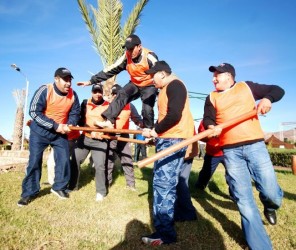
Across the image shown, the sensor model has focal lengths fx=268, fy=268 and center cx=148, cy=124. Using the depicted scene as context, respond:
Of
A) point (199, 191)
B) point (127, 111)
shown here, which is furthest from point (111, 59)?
point (199, 191)

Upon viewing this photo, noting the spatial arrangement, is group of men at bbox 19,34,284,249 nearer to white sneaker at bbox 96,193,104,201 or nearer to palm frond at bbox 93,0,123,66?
white sneaker at bbox 96,193,104,201

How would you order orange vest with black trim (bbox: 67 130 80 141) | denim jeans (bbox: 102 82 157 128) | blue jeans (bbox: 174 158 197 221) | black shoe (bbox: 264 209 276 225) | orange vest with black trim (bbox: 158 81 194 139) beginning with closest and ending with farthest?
orange vest with black trim (bbox: 158 81 194 139), black shoe (bbox: 264 209 276 225), blue jeans (bbox: 174 158 197 221), denim jeans (bbox: 102 82 157 128), orange vest with black trim (bbox: 67 130 80 141)

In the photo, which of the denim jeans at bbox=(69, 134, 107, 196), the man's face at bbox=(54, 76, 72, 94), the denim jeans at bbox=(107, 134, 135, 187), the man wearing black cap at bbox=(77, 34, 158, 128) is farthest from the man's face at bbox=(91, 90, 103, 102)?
the denim jeans at bbox=(107, 134, 135, 187)

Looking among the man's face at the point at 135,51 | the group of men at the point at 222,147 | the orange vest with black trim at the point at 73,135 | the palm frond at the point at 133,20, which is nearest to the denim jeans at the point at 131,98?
the man's face at the point at 135,51

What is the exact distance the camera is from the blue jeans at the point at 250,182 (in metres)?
2.93

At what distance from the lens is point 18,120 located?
2202 centimetres

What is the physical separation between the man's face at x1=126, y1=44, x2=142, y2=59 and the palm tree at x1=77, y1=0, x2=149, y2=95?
11.9ft

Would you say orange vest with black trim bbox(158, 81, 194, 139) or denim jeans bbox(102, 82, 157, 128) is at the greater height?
denim jeans bbox(102, 82, 157, 128)

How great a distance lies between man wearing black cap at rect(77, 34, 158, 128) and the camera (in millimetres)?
4672

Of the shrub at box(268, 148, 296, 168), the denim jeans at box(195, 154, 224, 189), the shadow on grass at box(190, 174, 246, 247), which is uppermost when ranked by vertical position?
the denim jeans at box(195, 154, 224, 189)

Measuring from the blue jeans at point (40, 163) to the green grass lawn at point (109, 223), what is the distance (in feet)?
0.84

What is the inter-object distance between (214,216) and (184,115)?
2.00 meters

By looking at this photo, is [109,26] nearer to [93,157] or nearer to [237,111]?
[93,157]

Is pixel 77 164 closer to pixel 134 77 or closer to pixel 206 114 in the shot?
pixel 134 77
